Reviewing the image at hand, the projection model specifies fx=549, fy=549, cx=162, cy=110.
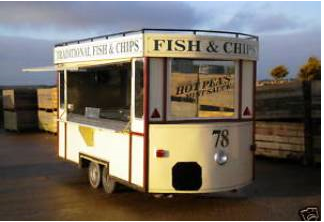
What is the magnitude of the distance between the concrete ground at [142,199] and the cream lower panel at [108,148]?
527mm

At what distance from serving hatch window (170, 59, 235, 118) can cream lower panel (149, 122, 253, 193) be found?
23 cm

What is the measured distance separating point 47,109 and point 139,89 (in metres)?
13.6

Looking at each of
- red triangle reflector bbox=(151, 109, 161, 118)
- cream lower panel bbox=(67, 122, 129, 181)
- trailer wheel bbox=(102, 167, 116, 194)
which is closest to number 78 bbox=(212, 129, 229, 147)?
red triangle reflector bbox=(151, 109, 161, 118)

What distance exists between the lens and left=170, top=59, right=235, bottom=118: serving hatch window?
7.95 meters

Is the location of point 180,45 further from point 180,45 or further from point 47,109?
point 47,109

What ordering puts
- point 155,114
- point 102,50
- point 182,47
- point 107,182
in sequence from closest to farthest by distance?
point 182,47, point 155,114, point 102,50, point 107,182

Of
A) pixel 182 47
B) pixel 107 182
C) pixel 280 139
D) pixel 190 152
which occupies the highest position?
pixel 182 47

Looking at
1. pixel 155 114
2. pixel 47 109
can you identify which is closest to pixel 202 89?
pixel 155 114

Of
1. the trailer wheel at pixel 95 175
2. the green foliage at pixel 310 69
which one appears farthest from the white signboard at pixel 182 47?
the green foliage at pixel 310 69

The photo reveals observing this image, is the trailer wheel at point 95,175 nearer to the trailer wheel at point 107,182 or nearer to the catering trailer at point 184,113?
the trailer wheel at point 107,182

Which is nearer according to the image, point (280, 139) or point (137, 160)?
point (137, 160)

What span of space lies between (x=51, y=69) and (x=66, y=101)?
0.70 meters

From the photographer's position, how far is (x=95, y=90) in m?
10.9

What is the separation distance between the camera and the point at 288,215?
25.8 feet
